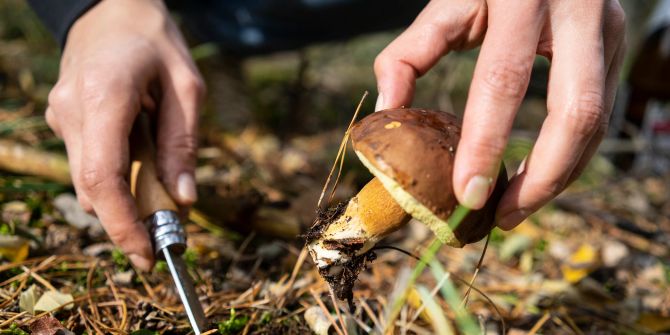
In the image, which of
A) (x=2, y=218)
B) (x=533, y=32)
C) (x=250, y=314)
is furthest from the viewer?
(x=2, y=218)

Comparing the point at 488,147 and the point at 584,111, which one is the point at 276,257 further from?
the point at 584,111

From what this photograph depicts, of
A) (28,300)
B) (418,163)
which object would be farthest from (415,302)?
(28,300)

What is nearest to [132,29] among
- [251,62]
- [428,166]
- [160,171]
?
[160,171]

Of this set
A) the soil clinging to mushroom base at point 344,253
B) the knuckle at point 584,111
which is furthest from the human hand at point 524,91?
the soil clinging to mushroom base at point 344,253

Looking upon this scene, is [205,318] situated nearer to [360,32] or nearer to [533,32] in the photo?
[533,32]

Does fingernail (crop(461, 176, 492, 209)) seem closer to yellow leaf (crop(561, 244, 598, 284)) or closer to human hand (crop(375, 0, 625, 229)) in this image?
human hand (crop(375, 0, 625, 229))

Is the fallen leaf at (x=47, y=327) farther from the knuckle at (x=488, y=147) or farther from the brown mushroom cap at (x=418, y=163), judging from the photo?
the knuckle at (x=488, y=147)
